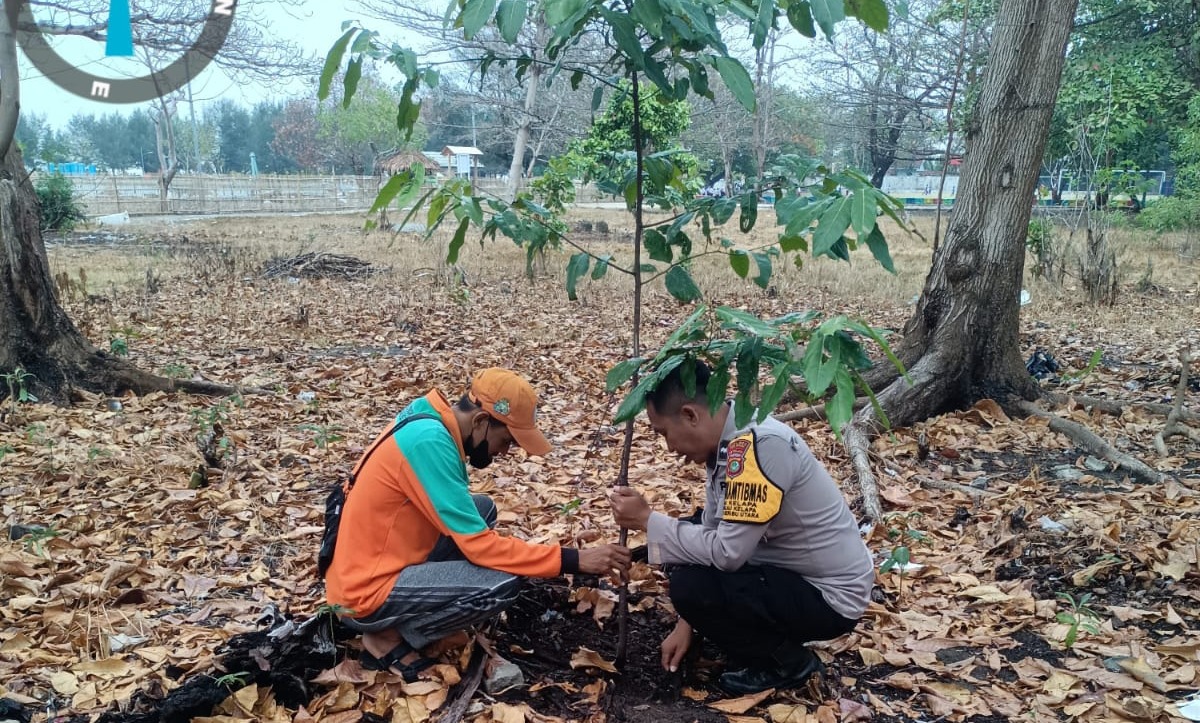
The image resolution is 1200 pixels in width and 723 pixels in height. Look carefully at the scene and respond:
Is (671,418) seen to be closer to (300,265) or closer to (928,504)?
(928,504)

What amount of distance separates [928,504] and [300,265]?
34.0ft

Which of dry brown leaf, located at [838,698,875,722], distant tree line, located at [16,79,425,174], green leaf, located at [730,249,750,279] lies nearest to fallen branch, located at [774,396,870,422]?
dry brown leaf, located at [838,698,875,722]

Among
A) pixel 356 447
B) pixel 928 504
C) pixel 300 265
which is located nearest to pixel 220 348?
pixel 356 447

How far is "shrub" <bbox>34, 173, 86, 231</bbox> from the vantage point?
1750 cm

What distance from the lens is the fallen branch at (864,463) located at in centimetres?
407

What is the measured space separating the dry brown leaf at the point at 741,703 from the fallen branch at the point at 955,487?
2.06 meters

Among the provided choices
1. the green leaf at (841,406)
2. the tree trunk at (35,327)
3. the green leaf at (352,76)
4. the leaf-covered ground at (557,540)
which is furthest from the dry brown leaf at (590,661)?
the tree trunk at (35,327)

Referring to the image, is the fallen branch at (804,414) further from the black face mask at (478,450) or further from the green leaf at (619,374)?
the green leaf at (619,374)

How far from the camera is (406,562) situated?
269cm

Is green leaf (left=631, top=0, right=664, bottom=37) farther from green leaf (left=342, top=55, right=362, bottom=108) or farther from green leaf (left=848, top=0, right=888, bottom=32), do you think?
green leaf (left=342, top=55, right=362, bottom=108)

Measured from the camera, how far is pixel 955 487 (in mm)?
4320

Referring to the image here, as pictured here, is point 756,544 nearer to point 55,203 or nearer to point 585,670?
point 585,670

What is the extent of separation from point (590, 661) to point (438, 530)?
2.34 feet

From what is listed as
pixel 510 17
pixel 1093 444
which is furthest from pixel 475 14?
pixel 1093 444
